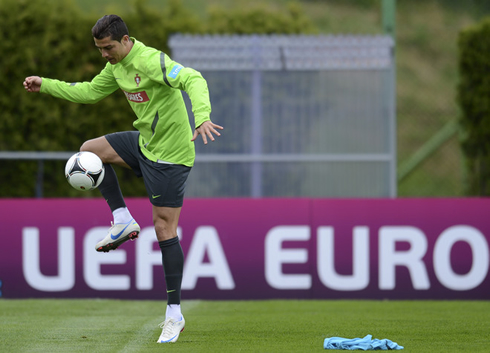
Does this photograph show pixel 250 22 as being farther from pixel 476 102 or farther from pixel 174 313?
pixel 174 313

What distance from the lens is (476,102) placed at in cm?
1008

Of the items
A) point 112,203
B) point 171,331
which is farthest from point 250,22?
point 171,331

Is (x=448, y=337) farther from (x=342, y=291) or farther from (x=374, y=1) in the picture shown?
(x=374, y=1)

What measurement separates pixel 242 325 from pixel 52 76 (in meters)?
5.46

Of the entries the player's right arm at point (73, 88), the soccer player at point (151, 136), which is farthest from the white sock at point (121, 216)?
the player's right arm at point (73, 88)

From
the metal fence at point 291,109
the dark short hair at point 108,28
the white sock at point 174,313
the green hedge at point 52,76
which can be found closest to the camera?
the dark short hair at point 108,28

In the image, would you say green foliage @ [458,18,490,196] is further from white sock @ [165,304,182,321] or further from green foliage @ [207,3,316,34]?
white sock @ [165,304,182,321]

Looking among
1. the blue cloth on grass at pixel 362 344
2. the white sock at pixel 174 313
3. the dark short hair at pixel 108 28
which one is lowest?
the blue cloth on grass at pixel 362 344

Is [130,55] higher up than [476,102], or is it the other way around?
[130,55]

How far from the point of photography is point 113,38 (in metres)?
5.06

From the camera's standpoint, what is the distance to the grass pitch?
4.92m

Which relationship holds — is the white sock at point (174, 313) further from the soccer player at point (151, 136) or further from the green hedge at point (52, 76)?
the green hedge at point (52, 76)

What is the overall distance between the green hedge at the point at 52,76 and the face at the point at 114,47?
4.92 m

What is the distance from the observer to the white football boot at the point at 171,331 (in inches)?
197
